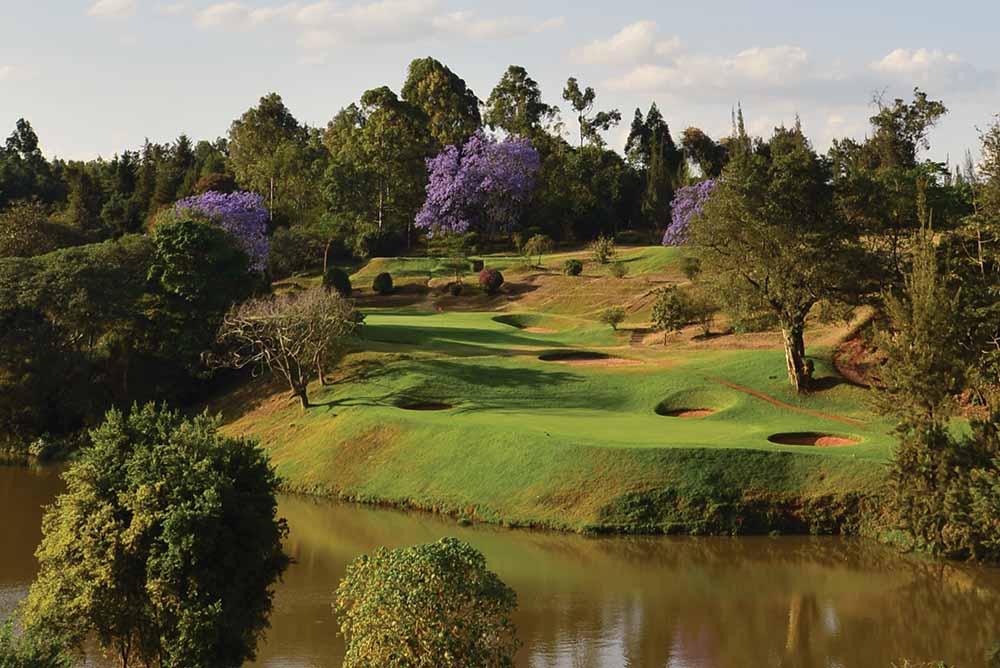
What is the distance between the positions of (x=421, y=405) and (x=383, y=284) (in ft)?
107

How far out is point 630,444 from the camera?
40.0 m

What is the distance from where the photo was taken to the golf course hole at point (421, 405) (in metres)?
49.8

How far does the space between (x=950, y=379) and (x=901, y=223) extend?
18.6 metres

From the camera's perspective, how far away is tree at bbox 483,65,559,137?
114m

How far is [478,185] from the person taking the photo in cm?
9494

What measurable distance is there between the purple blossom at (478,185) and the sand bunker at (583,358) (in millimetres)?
38615

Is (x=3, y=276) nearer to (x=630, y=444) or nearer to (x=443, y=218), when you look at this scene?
(x=630, y=444)

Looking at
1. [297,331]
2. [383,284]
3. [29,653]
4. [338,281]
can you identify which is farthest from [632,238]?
[29,653]

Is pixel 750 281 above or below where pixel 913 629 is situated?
above

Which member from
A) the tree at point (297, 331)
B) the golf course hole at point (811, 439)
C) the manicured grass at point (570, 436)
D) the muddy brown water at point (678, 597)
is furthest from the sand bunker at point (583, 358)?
the muddy brown water at point (678, 597)

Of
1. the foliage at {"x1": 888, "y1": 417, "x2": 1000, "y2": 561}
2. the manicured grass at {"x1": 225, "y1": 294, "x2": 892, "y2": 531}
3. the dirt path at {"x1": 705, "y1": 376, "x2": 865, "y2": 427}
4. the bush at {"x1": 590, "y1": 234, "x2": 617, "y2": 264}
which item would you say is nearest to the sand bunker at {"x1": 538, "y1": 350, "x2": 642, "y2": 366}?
the manicured grass at {"x1": 225, "y1": 294, "x2": 892, "y2": 531}

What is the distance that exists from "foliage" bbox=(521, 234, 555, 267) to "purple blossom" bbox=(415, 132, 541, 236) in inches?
156

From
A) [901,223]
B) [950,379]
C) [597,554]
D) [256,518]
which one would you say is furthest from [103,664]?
[901,223]

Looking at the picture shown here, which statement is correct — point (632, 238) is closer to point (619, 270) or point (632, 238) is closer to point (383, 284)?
point (619, 270)
